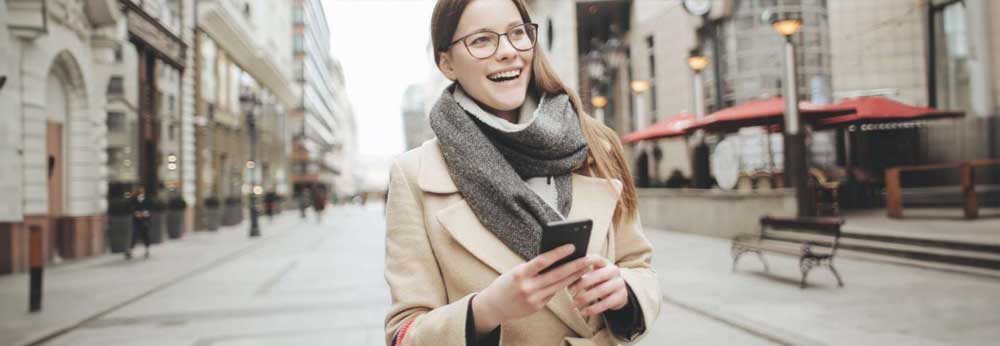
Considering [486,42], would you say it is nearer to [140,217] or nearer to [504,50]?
[504,50]

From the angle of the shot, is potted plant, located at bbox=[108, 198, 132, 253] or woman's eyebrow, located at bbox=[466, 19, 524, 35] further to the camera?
potted plant, located at bbox=[108, 198, 132, 253]

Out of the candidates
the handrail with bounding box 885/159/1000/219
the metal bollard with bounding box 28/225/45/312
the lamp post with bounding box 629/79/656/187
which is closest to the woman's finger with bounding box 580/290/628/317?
the metal bollard with bounding box 28/225/45/312

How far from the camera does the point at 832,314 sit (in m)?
6.89

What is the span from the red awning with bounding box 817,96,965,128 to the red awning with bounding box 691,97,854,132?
1.04 meters

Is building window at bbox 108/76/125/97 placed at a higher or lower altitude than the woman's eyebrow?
higher

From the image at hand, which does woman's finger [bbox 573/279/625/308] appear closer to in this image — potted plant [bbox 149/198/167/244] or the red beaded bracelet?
the red beaded bracelet

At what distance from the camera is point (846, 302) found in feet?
24.6

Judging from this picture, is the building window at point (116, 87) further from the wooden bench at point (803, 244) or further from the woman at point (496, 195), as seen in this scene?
the woman at point (496, 195)

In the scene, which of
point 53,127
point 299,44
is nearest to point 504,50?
point 53,127

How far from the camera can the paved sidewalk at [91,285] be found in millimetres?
7316

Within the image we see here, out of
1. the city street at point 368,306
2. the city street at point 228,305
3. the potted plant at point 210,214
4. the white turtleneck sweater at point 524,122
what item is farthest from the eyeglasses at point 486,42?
the potted plant at point 210,214

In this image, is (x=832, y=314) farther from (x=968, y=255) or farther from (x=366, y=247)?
(x=366, y=247)

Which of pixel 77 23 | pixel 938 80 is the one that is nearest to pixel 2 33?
A: pixel 77 23

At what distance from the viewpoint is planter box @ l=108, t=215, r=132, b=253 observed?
52.1 ft
